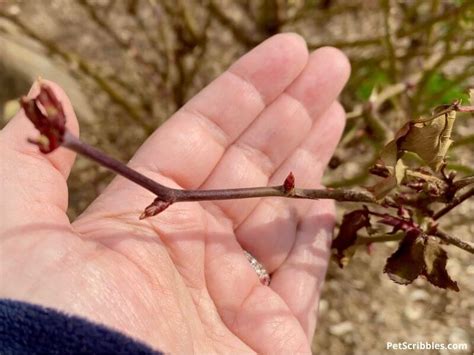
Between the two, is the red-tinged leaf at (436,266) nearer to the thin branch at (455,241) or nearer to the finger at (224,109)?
the thin branch at (455,241)

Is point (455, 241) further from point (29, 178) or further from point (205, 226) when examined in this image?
point (29, 178)

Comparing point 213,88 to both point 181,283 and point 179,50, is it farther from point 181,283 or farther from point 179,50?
point 179,50

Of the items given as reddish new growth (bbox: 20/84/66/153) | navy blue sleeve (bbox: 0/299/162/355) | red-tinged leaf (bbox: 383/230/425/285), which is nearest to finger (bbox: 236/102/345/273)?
red-tinged leaf (bbox: 383/230/425/285)

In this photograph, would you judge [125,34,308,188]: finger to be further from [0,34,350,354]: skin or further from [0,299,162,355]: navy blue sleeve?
[0,299,162,355]: navy blue sleeve

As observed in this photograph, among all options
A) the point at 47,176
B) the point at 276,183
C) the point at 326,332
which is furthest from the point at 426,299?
the point at 47,176

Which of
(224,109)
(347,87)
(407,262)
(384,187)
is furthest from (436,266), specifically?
(347,87)
